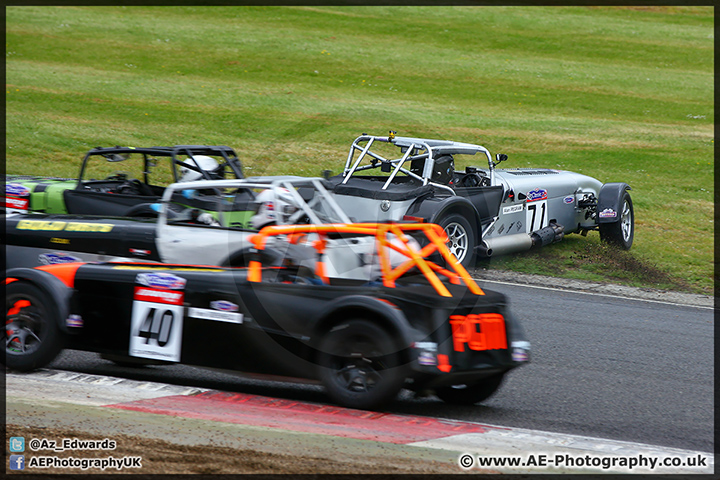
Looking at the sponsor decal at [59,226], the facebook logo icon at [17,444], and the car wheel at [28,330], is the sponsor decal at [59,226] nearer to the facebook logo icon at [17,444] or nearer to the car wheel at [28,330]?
the car wheel at [28,330]

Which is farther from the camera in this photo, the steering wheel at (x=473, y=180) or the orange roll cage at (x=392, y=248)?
the steering wheel at (x=473, y=180)

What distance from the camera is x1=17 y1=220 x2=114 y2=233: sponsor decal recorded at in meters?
7.95

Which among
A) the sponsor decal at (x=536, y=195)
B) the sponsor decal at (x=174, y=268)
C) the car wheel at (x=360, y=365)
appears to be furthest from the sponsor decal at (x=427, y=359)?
the sponsor decal at (x=536, y=195)

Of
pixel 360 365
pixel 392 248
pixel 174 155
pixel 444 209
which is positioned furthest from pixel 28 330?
pixel 444 209

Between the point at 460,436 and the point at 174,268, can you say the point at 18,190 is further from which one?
the point at 460,436

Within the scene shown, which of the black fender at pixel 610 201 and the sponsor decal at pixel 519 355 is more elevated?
the black fender at pixel 610 201

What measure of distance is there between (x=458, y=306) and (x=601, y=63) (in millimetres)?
32043

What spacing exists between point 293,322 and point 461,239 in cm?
537

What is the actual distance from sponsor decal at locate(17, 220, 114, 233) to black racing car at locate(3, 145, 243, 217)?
80.0 inches

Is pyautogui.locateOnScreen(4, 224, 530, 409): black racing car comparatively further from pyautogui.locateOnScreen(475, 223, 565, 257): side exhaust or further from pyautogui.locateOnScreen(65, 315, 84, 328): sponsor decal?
pyautogui.locateOnScreen(475, 223, 565, 257): side exhaust

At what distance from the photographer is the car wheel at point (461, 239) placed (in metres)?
10.5

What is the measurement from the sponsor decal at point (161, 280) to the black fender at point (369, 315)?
44.0 inches

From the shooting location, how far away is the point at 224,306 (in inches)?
227

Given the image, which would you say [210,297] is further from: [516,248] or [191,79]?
[191,79]
